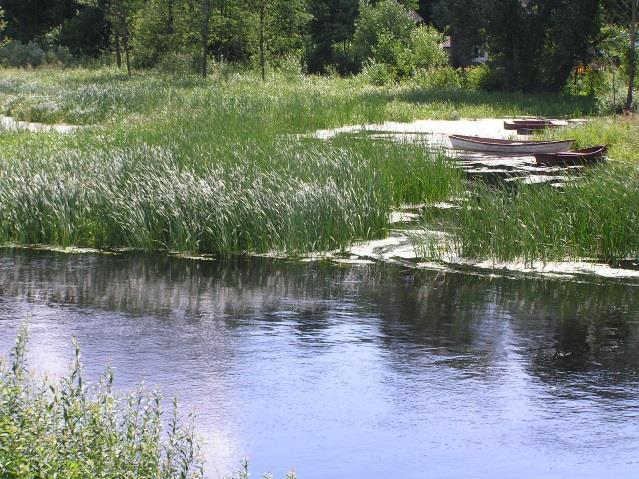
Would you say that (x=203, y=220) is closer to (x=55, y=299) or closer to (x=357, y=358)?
(x=55, y=299)

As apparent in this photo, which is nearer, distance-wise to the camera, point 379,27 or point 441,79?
point 441,79

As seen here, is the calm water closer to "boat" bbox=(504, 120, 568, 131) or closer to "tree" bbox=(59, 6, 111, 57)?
"boat" bbox=(504, 120, 568, 131)

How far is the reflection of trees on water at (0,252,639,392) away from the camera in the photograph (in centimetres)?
1020

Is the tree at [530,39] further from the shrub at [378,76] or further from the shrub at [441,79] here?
the shrub at [378,76]

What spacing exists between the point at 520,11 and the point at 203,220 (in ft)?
94.8

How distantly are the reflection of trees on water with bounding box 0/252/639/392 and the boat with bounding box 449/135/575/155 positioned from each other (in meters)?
10.1

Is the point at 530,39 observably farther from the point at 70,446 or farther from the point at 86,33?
the point at 70,446

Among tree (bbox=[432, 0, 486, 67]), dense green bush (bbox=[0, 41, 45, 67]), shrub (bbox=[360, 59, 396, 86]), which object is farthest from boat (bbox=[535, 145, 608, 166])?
dense green bush (bbox=[0, 41, 45, 67])

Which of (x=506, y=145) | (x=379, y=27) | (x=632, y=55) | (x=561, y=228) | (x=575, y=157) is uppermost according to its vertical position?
(x=379, y=27)

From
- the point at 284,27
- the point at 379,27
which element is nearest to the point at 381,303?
the point at 379,27

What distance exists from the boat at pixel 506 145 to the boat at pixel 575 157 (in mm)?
1313

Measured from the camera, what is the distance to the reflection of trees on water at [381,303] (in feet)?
33.5

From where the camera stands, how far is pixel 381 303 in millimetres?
12000

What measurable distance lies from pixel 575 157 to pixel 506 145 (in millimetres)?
2855
